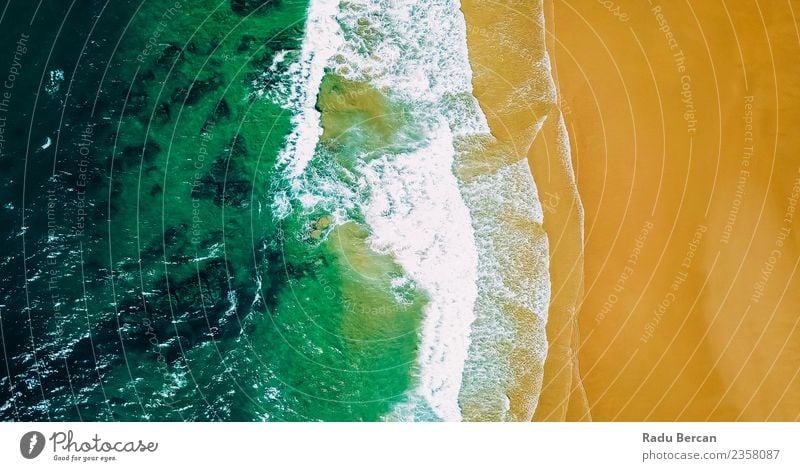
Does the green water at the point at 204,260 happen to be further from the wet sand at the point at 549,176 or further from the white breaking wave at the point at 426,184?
the wet sand at the point at 549,176

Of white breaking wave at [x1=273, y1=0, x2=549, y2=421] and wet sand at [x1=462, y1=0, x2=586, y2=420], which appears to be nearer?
wet sand at [x1=462, y1=0, x2=586, y2=420]

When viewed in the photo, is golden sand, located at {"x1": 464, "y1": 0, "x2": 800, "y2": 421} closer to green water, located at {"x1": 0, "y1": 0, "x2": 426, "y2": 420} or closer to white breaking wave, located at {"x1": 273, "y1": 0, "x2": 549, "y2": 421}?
white breaking wave, located at {"x1": 273, "y1": 0, "x2": 549, "y2": 421}

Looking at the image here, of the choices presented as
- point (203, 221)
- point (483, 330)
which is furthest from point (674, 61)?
point (203, 221)

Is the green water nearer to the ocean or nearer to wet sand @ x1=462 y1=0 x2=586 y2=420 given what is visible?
the ocean

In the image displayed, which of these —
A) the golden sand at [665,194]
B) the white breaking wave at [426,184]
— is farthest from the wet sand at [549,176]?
the white breaking wave at [426,184]

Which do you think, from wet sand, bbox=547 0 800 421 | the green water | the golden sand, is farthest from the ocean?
wet sand, bbox=547 0 800 421

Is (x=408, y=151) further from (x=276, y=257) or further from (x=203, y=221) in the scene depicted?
(x=203, y=221)

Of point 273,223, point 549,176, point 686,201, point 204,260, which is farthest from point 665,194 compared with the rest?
point 204,260
